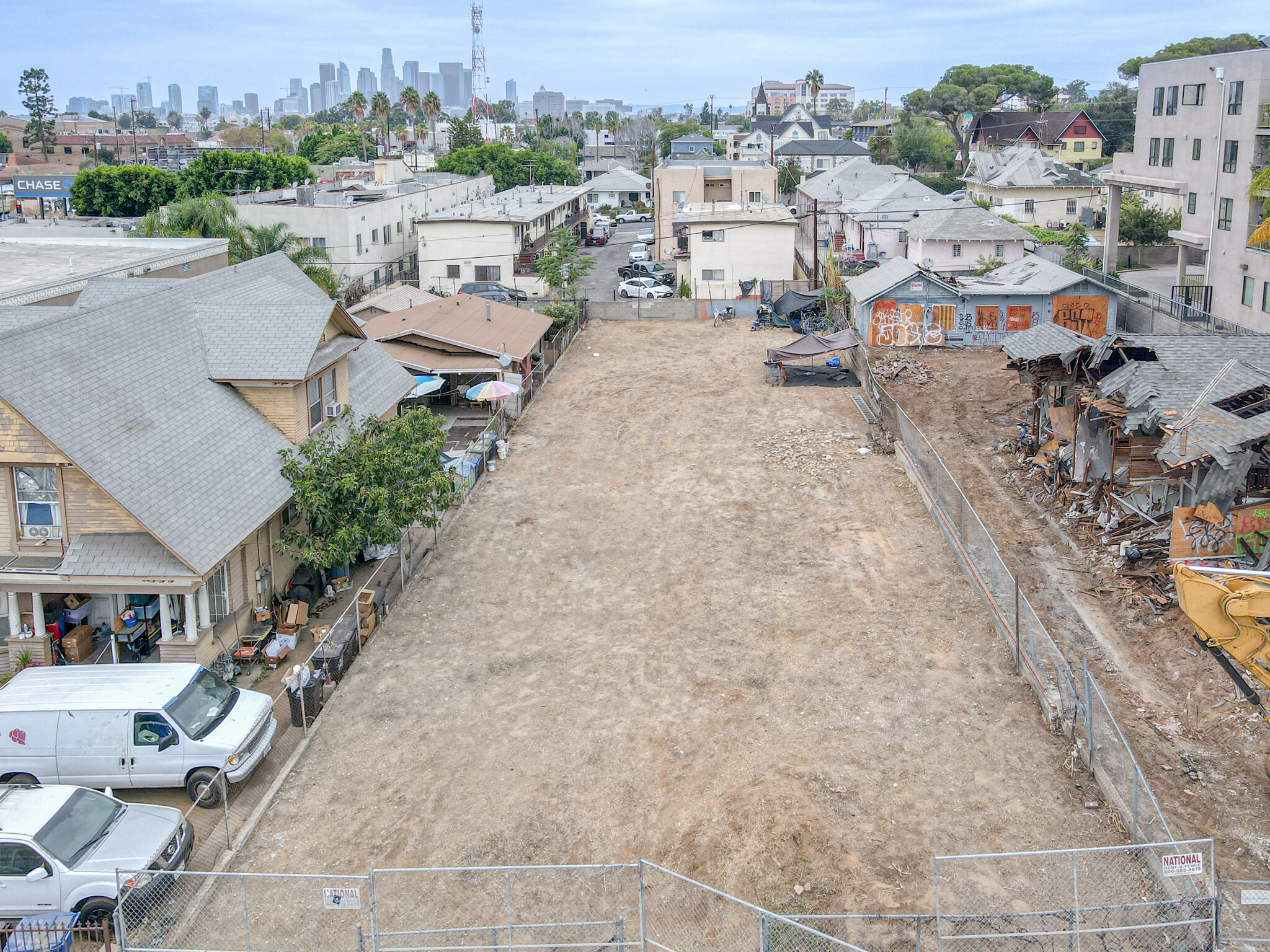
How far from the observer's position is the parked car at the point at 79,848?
12.2m

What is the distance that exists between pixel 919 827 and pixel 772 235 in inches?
1782

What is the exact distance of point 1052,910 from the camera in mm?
12211

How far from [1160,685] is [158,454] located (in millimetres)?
18339

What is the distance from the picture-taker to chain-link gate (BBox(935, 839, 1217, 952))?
455 inches

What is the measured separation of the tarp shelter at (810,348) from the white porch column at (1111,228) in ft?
66.6

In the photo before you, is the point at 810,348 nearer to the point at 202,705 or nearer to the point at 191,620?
the point at 191,620

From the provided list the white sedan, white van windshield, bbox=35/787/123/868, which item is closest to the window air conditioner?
white van windshield, bbox=35/787/123/868

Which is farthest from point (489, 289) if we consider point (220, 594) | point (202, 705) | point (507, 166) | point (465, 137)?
point (465, 137)

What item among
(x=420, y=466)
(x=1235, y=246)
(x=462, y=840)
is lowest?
(x=462, y=840)

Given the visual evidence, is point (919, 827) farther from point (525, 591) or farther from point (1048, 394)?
point (1048, 394)

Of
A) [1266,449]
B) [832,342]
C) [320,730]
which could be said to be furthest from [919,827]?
[832,342]

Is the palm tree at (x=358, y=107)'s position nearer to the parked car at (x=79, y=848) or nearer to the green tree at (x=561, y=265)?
the green tree at (x=561, y=265)

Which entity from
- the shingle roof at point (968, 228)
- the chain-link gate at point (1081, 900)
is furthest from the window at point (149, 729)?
the shingle roof at point (968, 228)

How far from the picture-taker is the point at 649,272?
64688mm
